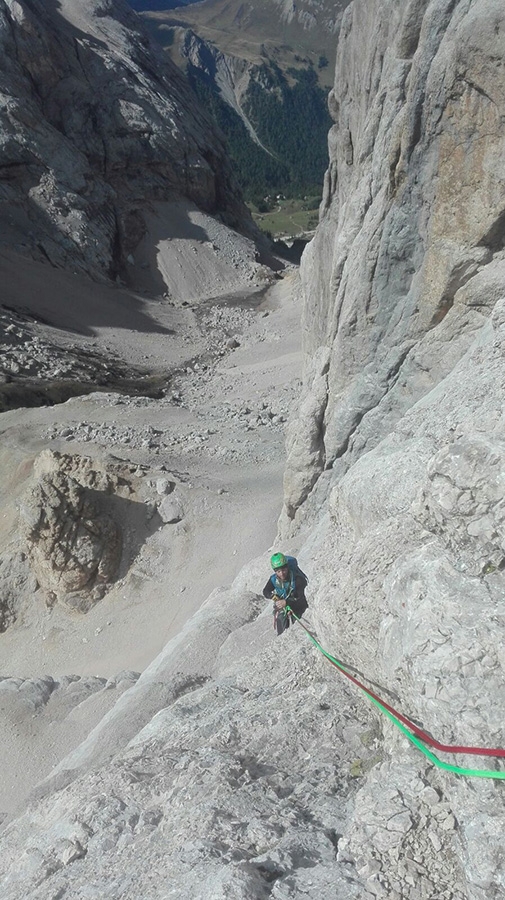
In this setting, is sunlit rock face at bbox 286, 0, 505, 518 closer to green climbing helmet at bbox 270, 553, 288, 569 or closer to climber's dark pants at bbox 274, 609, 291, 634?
green climbing helmet at bbox 270, 553, 288, 569

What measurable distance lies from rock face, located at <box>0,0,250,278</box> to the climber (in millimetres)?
35958

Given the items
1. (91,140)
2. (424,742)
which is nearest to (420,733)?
(424,742)

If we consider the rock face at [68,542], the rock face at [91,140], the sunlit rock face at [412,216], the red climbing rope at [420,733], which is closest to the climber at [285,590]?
the red climbing rope at [420,733]

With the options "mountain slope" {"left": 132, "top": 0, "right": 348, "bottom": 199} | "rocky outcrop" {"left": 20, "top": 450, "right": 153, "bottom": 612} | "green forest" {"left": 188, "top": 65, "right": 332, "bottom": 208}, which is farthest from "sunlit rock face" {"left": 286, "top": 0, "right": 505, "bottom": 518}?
"mountain slope" {"left": 132, "top": 0, "right": 348, "bottom": 199}

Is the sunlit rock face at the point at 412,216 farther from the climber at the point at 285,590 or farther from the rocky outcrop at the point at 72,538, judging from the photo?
the rocky outcrop at the point at 72,538

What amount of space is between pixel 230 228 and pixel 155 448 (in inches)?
1456

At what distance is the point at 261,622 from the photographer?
Result: 943 centimetres

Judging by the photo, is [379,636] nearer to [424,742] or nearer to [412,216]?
[424,742]

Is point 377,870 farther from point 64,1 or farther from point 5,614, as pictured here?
point 64,1

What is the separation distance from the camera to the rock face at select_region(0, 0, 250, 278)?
3994 centimetres

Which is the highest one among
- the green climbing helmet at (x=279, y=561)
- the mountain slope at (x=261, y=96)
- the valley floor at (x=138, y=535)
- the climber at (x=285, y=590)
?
the mountain slope at (x=261, y=96)

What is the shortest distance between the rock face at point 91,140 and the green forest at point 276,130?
172ft

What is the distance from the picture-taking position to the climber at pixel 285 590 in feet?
25.2

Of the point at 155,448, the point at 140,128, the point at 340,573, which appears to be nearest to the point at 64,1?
the point at 140,128
